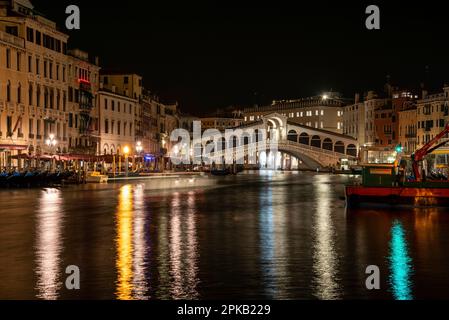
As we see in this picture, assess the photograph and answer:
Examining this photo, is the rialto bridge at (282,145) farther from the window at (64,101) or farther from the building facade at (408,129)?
the window at (64,101)

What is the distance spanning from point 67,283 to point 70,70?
192ft

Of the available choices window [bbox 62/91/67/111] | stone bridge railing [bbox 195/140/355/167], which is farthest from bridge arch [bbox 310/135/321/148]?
window [bbox 62/91/67/111]

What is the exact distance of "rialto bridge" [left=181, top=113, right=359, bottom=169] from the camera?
127 metres

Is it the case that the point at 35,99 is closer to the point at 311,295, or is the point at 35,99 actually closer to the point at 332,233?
the point at 332,233

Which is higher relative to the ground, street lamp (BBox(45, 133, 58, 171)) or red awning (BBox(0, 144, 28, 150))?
street lamp (BBox(45, 133, 58, 171))

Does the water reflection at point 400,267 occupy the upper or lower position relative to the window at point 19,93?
lower

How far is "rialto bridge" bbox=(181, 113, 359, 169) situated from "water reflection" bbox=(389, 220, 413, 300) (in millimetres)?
106043

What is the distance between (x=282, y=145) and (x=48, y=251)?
110m

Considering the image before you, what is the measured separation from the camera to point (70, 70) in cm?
6788

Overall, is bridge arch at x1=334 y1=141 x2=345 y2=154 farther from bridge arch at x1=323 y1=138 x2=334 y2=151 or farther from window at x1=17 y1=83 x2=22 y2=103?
window at x1=17 y1=83 x2=22 y2=103

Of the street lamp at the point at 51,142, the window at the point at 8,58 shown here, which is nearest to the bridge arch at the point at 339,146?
the street lamp at the point at 51,142

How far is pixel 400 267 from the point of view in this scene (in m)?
13.5

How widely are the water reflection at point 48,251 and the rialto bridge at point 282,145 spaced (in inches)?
3986

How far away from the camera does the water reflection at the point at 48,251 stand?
11.2 metres
